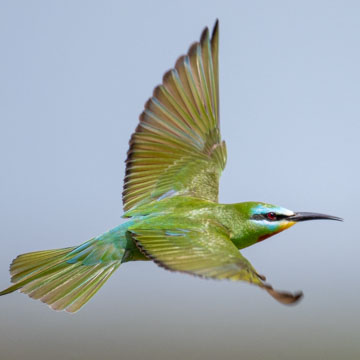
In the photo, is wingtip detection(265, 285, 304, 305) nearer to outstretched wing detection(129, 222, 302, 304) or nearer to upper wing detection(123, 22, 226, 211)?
outstretched wing detection(129, 222, 302, 304)

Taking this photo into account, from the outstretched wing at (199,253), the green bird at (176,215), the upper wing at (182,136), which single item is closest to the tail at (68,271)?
the green bird at (176,215)

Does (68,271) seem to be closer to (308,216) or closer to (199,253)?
(199,253)

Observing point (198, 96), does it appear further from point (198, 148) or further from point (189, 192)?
point (189, 192)

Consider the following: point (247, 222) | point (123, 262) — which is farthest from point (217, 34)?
point (123, 262)

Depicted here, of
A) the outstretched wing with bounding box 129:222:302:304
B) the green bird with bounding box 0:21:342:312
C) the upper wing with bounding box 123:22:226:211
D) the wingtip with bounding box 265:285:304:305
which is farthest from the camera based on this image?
the upper wing with bounding box 123:22:226:211

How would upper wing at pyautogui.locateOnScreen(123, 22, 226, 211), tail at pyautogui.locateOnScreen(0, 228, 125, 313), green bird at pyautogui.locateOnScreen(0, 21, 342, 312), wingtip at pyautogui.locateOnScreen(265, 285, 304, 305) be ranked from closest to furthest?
1. wingtip at pyautogui.locateOnScreen(265, 285, 304, 305)
2. green bird at pyautogui.locateOnScreen(0, 21, 342, 312)
3. tail at pyautogui.locateOnScreen(0, 228, 125, 313)
4. upper wing at pyautogui.locateOnScreen(123, 22, 226, 211)

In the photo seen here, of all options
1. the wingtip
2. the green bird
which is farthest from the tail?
the wingtip

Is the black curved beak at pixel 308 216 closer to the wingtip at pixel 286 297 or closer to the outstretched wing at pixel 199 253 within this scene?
the outstretched wing at pixel 199 253

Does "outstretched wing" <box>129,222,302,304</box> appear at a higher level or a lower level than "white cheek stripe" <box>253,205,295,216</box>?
lower

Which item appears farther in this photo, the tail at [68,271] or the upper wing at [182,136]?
the upper wing at [182,136]
